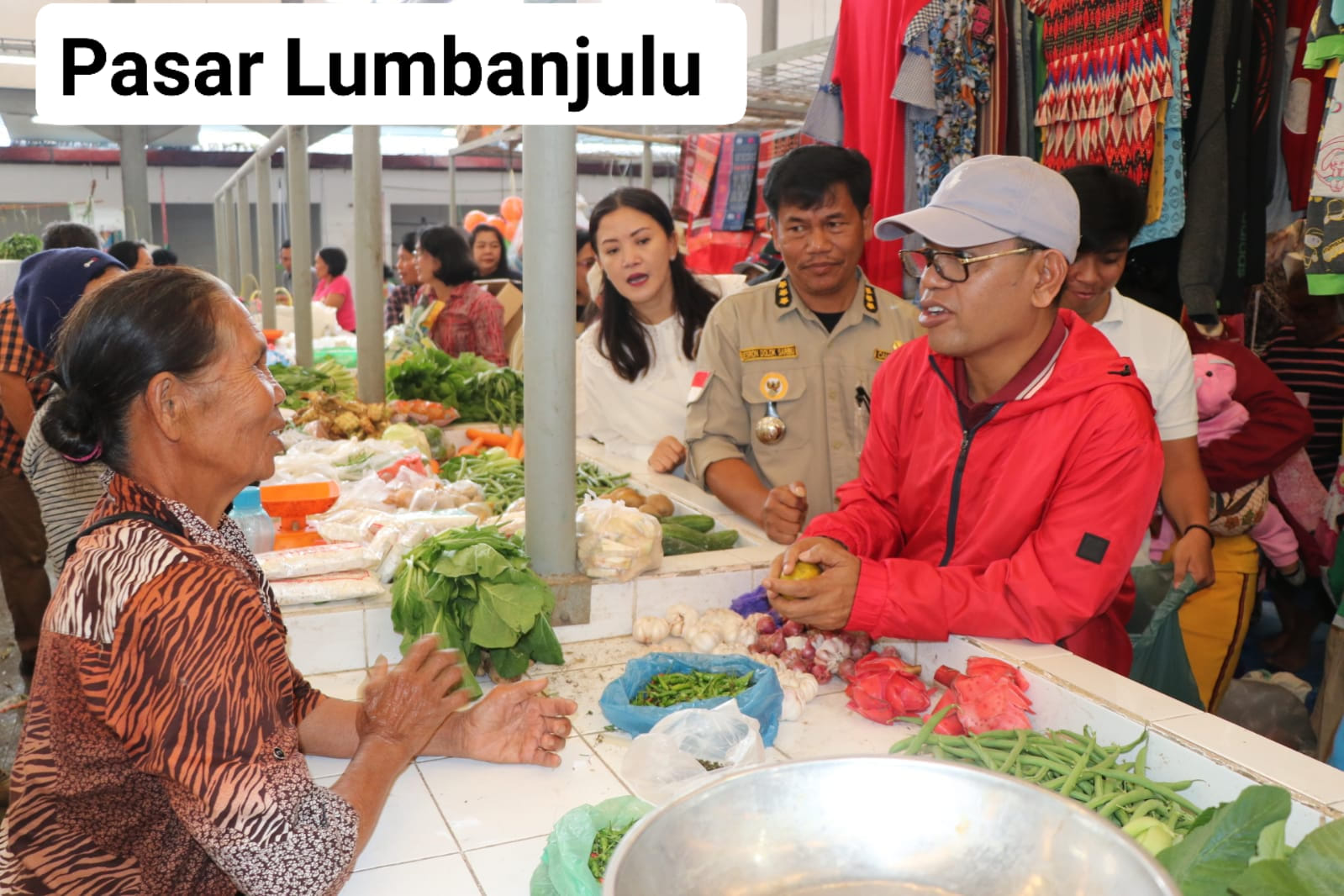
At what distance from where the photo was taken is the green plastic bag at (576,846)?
1.62 meters

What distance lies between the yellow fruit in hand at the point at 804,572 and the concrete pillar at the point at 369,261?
4080 millimetres

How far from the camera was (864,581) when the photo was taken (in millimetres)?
2373

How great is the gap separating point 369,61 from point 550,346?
46.9 inches

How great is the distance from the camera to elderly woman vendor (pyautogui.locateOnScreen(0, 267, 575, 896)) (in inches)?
58.1

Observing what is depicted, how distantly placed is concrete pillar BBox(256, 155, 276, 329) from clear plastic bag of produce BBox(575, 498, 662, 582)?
7415 mm

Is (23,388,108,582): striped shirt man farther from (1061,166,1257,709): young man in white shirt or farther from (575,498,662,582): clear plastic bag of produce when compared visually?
(1061,166,1257,709): young man in white shirt

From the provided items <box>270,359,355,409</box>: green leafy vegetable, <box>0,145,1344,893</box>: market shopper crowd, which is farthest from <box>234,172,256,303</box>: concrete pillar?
<box>0,145,1344,893</box>: market shopper crowd

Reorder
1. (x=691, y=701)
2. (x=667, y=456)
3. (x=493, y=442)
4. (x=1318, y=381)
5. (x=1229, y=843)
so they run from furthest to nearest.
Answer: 1. (x=493, y=442)
2. (x=1318, y=381)
3. (x=667, y=456)
4. (x=691, y=701)
5. (x=1229, y=843)

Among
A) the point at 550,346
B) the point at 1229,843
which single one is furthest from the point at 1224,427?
the point at 1229,843

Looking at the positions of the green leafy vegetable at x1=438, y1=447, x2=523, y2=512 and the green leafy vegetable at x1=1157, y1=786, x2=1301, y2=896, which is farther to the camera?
the green leafy vegetable at x1=438, y1=447, x2=523, y2=512

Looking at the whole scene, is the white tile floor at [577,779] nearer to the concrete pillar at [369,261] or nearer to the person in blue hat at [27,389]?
the person in blue hat at [27,389]

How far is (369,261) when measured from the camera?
604 centimetres

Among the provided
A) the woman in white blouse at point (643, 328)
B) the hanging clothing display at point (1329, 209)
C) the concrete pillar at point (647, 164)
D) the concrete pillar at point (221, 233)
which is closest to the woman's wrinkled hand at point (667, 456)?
the woman in white blouse at point (643, 328)

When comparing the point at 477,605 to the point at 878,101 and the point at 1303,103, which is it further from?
the point at 1303,103
